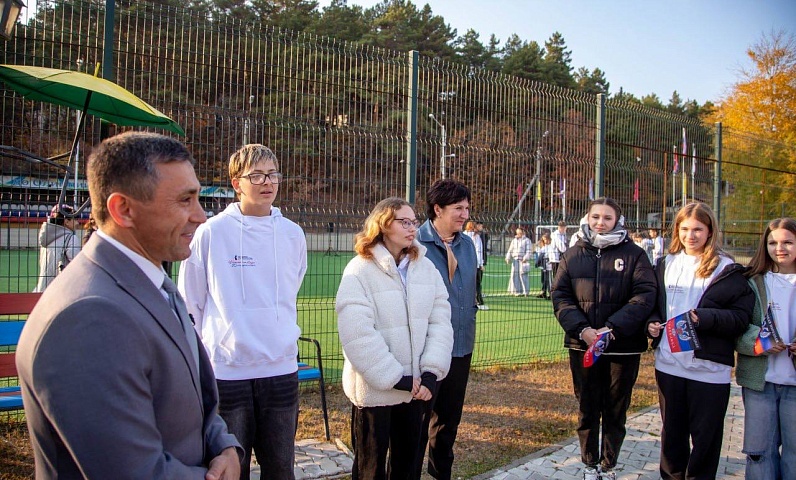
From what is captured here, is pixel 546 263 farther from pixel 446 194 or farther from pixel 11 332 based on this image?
pixel 11 332

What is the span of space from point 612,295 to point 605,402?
85cm

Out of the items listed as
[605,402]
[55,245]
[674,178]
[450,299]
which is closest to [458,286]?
[450,299]

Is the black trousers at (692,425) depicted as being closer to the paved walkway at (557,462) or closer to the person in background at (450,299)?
the paved walkway at (557,462)

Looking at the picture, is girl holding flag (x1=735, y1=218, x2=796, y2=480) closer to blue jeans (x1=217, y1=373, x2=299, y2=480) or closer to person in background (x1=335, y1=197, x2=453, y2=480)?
person in background (x1=335, y1=197, x2=453, y2=480)

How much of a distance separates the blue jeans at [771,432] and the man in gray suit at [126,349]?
3.64 m

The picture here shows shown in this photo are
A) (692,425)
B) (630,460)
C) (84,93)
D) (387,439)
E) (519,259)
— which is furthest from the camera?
(519,259)

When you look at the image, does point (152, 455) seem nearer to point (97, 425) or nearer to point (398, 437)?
point (97, 425)

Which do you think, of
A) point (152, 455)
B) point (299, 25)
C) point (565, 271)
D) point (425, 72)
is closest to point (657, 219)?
point (425, 72)

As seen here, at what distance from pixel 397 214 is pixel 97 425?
245 centimetres

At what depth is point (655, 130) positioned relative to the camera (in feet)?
31.1

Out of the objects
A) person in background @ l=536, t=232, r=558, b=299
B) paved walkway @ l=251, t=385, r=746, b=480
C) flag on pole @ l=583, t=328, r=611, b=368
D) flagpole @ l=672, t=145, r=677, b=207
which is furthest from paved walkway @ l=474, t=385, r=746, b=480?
person in background @ l=536, t=232, r=558, b=299

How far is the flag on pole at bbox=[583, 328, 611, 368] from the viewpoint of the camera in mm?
4168

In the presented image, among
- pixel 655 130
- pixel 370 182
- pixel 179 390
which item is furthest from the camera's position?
pixel 655 130

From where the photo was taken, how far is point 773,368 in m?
3.93
